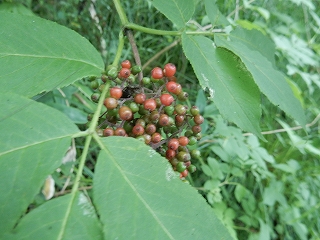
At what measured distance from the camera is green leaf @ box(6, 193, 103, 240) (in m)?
0.60

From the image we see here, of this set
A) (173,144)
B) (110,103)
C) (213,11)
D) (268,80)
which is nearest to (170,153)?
(173,144)

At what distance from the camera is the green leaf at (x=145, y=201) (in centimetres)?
63

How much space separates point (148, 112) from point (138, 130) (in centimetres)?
8

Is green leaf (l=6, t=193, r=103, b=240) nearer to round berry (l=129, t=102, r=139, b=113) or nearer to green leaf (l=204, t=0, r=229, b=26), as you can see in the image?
round berry (l=129, t=102, r=139, b=113)

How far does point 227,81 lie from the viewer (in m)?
0.99

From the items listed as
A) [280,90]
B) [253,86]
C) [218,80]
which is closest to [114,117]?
[218,80]

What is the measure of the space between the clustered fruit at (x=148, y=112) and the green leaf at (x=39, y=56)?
9 centimetres

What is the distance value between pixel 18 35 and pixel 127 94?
1.15 feet

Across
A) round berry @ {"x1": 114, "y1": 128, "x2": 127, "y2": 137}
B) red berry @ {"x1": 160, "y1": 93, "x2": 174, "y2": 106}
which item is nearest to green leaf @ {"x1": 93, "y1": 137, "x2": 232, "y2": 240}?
round berry @ {"x1": 114, "y1": 128, "x2": 127, "y2": 137}

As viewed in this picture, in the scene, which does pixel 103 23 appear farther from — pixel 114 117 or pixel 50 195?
pixel 114 117

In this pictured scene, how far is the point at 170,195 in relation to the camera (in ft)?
2.26

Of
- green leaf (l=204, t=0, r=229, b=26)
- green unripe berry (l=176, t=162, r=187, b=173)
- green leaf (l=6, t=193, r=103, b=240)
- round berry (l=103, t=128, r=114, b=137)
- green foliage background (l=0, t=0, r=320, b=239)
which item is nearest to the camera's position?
green leaf (l=6, t=193, r=103, b=240)

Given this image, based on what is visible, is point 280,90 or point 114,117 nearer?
point 114,117

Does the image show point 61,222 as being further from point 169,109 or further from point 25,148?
point 169,109
